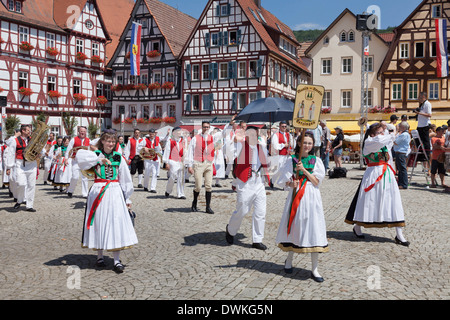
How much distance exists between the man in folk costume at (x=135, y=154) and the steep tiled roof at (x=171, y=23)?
1044 inches

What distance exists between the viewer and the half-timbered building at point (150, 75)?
136ft

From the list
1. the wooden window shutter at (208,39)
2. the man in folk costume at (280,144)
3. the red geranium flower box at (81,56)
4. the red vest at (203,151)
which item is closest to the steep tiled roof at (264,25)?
the wooden window shutter at (208,39)

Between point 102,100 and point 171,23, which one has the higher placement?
point 171,23

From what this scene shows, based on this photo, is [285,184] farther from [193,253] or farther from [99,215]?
[99,215]

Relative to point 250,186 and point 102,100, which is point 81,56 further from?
point 250,186

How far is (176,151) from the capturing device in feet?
43.9

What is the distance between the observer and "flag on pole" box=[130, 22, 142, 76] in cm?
3884

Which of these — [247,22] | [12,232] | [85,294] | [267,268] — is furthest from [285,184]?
[247,22]

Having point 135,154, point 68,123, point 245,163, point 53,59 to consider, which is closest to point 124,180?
point 245,163

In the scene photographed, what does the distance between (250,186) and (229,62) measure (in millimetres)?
32762

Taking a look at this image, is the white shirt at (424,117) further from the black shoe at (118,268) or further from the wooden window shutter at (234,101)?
the wooden window shutter at (234,101)

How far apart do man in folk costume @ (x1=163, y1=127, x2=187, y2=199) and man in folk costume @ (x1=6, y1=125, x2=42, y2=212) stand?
348cm

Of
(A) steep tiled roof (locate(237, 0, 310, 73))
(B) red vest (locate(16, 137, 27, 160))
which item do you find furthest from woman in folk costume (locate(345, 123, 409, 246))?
(A) steep tiled roof (locate(237, 0, 310, 73))

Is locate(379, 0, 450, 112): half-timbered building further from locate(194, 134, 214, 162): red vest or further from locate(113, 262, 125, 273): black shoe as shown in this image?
locate(113, 262, 125, 273): black shoe
